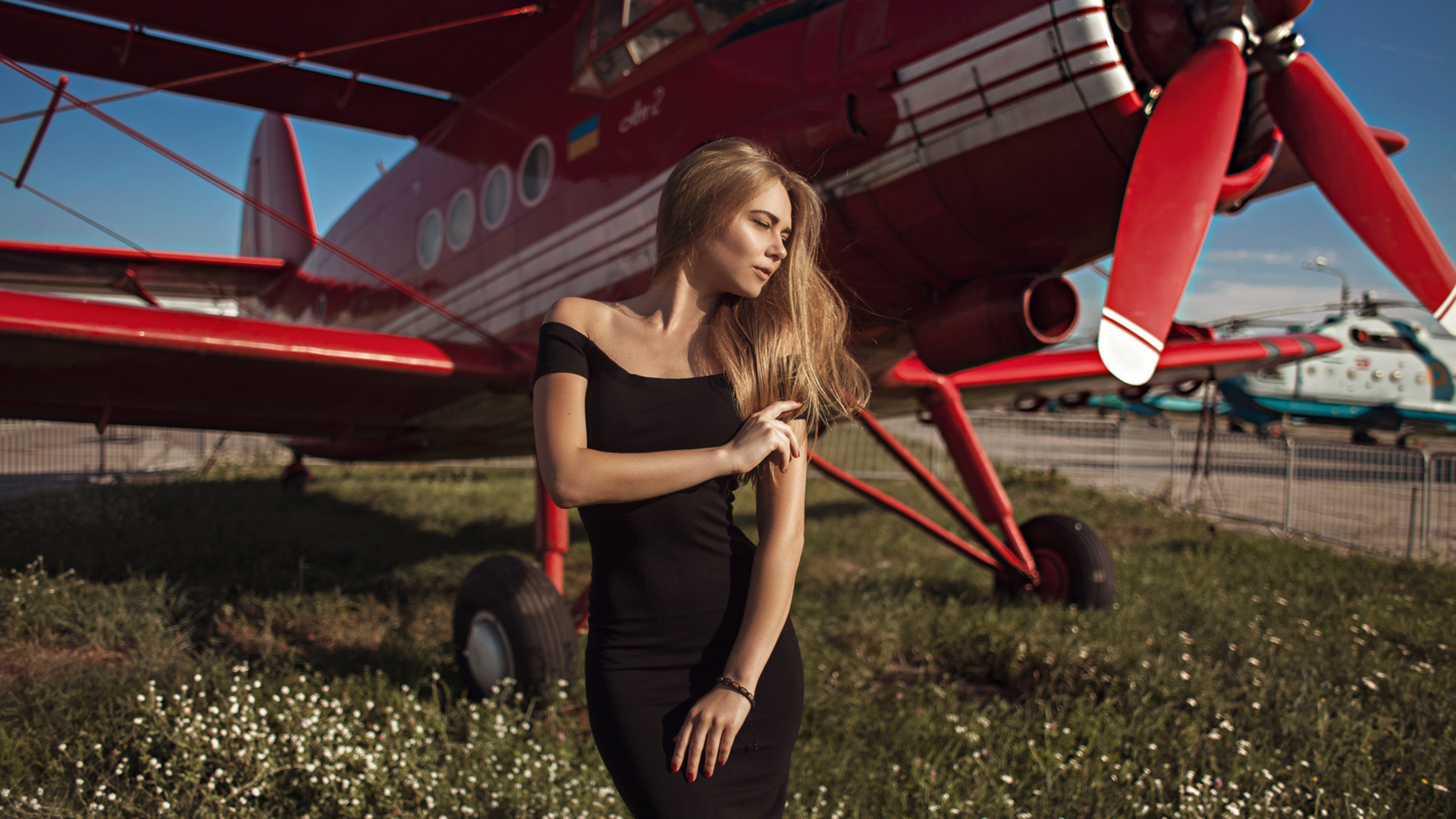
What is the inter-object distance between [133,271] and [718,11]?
667 centimetres

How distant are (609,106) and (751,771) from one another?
3.29 metres

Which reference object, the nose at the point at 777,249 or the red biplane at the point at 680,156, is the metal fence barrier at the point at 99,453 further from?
the nose at the point at 777,249

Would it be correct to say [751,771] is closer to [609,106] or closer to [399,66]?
[609,106]

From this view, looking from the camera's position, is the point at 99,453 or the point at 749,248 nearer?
the point at 749,248

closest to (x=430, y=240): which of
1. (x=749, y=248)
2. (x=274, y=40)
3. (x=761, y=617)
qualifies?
(x=274, y=40)

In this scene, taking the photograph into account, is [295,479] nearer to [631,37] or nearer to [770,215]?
[631,37]

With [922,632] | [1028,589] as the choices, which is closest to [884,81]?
[922,632]

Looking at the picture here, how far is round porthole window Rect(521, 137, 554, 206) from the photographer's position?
414 centimetres

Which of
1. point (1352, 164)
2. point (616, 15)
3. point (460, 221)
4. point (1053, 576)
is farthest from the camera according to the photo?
point (460, 221)

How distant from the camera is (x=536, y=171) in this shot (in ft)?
13.8

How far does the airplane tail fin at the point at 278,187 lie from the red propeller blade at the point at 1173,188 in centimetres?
923

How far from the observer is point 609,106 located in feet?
12.1

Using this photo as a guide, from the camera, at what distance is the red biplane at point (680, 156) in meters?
2.27

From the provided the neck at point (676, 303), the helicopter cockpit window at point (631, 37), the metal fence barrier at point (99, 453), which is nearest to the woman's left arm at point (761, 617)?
the neck at point (676, 303)
